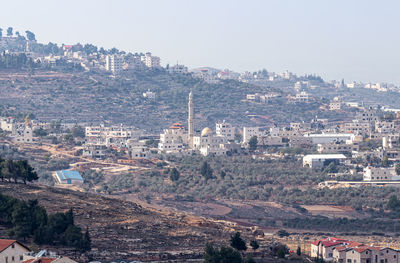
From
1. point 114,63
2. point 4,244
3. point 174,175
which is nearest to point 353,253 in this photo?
point 4,244

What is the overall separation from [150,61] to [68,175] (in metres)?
99.0

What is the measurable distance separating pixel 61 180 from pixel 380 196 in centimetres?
2584

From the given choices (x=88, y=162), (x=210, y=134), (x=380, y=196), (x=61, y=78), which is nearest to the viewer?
(x=380, y=196)

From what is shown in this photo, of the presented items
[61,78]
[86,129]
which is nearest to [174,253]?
Answer: [86,129]

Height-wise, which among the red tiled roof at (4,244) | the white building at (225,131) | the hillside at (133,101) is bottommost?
the red tiled roof at (4,244)

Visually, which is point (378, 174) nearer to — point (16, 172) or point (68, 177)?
point (68, 177)

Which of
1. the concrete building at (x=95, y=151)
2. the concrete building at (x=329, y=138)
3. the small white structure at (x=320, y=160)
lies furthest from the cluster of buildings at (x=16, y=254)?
the concrete building at (x=329, y=138)

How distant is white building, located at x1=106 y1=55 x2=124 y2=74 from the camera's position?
17312 centimetres

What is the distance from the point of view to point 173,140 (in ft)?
338

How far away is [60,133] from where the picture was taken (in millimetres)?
107188

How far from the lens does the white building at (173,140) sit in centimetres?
10090

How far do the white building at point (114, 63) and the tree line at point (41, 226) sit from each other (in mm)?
130158

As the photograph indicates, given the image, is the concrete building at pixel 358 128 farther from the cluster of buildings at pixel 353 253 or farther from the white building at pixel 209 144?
the cluster of buildings at pixel 353 253

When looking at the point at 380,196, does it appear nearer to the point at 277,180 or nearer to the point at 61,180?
the point at 277,180
